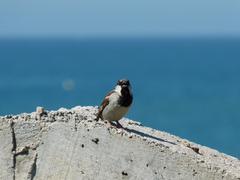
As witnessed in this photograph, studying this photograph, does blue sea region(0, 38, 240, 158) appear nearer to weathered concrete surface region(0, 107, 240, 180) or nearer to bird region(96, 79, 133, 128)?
bird region(96, 79, 133, 128)

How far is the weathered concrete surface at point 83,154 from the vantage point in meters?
8.47

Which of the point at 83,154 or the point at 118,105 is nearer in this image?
the point at 83,154

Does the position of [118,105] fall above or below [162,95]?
below

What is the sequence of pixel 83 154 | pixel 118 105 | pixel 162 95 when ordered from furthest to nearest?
pixel 162 95
pixel 118 105
pixel 83 154

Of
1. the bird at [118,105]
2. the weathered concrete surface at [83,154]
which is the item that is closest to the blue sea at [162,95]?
the bird at [118,105]

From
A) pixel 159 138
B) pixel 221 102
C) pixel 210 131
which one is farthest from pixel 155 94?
pixel 159 138

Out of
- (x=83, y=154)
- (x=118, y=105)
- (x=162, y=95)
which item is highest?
(x=162, y=95)

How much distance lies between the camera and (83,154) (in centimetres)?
852

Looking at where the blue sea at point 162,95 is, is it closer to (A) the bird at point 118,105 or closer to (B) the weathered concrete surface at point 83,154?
(A) the bird at point 118,105

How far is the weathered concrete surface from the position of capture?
27.8 feet

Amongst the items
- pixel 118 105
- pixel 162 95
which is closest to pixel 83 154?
pixel 118 105

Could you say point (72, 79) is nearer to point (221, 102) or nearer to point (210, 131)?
point (221, 102)

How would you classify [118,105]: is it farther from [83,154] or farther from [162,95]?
[162,95]

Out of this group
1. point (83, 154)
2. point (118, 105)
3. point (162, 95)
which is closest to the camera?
point (83, 154)
